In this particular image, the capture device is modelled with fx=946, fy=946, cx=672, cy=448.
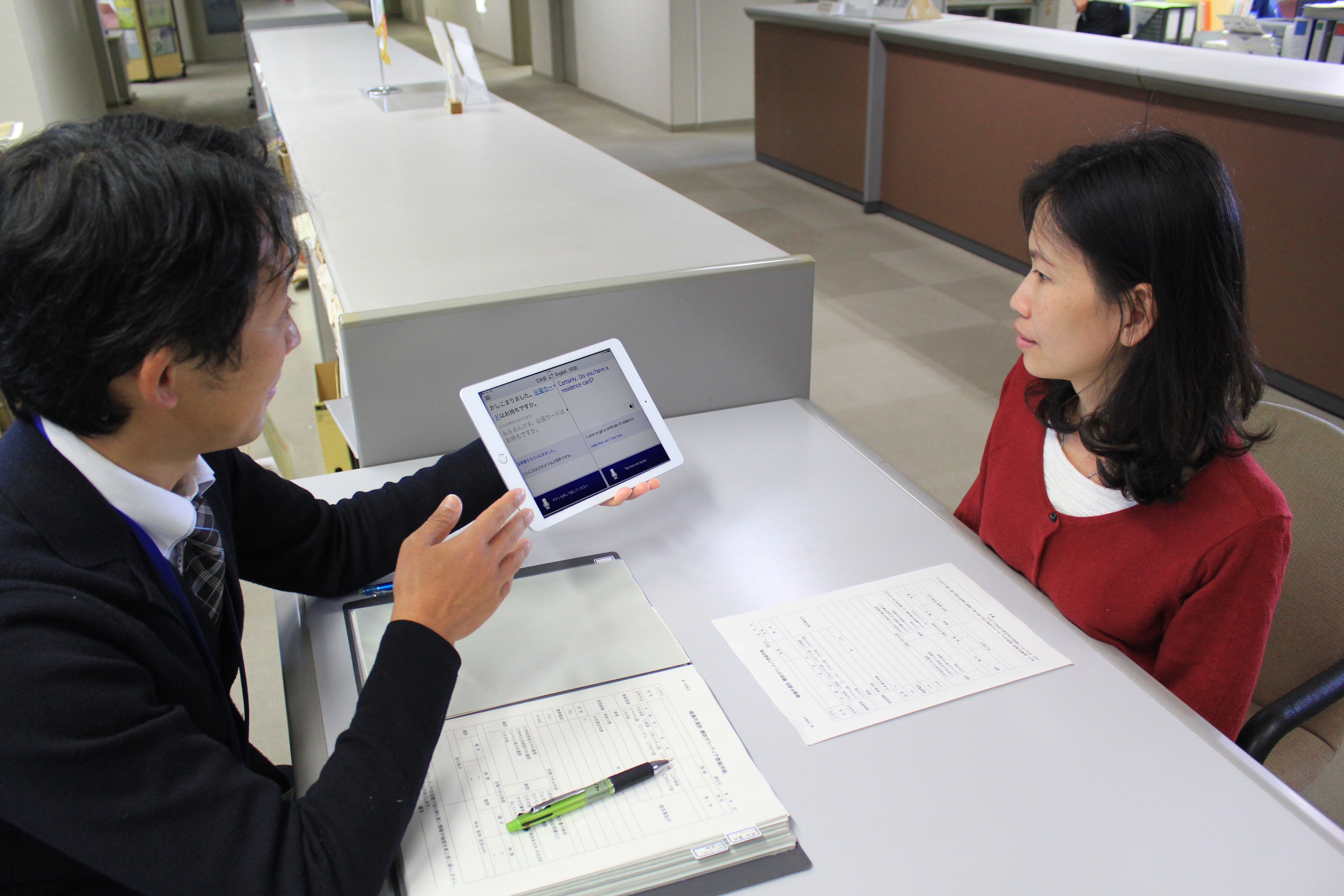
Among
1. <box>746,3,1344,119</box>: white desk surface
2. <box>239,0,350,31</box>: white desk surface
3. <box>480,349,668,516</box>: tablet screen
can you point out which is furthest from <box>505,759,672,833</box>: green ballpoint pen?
<box>239,0,350,31</box>: white desk surface

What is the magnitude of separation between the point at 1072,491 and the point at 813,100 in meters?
5.09

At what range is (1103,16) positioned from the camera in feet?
20.6

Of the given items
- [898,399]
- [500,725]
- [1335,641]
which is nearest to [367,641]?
[500,725]

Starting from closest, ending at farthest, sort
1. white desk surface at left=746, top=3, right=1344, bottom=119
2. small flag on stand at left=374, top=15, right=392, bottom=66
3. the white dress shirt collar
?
the white dress shirt collar
small flag on stand at left=374, top=15, right=392, bottom=66
white desk surface at left=746, top=3, right=1344, bottom=119

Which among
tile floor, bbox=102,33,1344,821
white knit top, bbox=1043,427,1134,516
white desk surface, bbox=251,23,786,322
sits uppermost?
white desk surface, bbox=251,23,786,322

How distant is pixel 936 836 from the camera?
776 mm

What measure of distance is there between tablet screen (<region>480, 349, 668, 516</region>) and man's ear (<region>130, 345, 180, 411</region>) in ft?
1.36

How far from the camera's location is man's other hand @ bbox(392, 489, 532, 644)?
828mm

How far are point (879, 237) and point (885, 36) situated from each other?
1.07m

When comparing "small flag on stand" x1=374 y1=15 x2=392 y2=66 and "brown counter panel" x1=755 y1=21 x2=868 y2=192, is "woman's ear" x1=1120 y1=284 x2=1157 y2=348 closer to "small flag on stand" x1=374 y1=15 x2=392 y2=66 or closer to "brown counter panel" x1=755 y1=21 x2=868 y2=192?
"small flag on stand" x1=374 y1=15 x2=392 y2=66

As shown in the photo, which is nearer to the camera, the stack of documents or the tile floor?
the stack of documents

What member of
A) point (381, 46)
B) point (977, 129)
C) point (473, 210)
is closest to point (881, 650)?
point (473, 210)

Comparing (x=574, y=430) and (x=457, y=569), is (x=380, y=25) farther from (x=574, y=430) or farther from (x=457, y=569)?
(x=457, y=569)

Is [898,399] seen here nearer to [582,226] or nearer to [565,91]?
[582,226]
